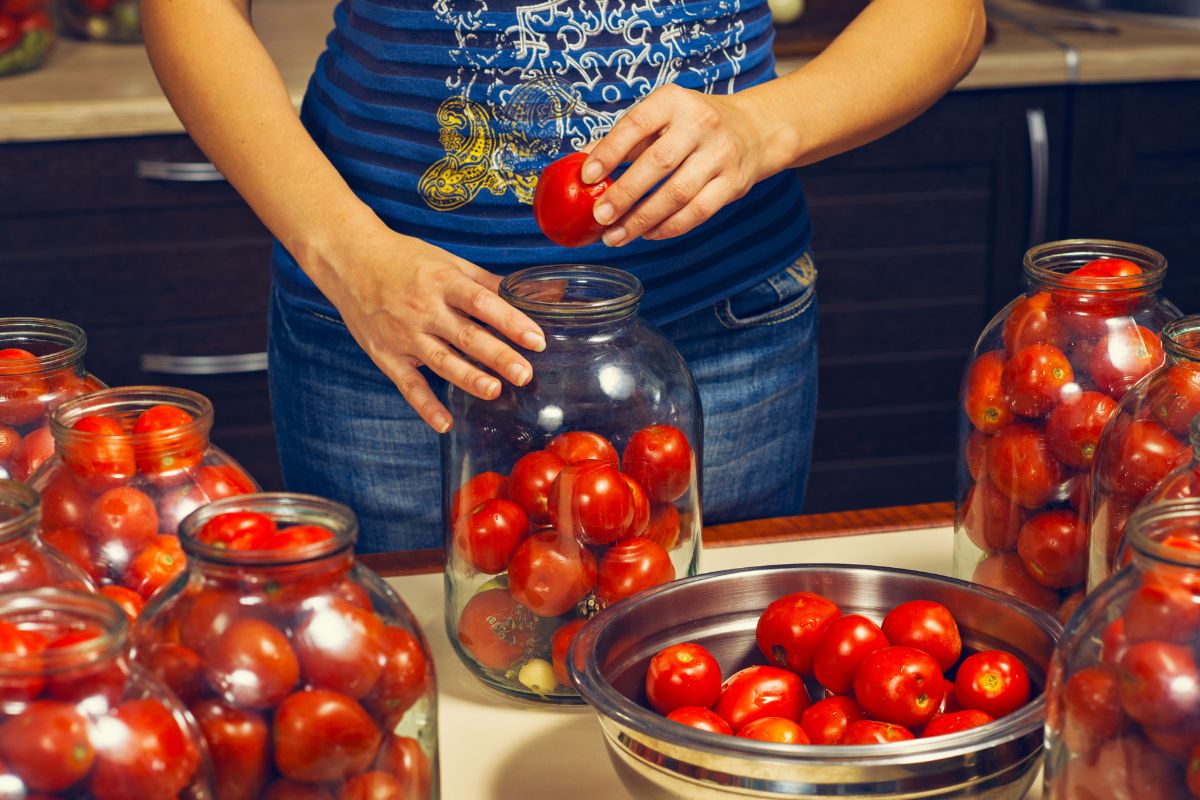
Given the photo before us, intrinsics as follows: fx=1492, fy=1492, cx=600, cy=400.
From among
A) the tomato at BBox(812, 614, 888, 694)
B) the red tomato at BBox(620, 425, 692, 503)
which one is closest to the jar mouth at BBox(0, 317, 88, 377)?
the red tomato at BBox(620, 425, 692, 503)

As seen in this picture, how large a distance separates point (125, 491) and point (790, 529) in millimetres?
502

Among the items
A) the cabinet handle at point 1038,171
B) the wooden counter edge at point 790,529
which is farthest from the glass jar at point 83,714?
the cabinet handle at point 1038,171

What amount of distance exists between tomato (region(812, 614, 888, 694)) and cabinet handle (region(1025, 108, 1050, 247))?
1652mm

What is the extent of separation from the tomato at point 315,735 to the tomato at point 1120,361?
0.49m

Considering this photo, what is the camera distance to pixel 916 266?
2365mm

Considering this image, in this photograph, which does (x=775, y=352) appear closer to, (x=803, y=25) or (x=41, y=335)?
(x=41, y=335)

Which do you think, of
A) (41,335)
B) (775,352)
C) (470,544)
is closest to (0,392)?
(41,335)

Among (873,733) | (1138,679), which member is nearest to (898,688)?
(873,733)

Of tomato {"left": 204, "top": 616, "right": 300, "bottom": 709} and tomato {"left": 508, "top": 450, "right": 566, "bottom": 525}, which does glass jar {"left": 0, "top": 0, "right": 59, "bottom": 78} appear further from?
tomato {"left": 204, "top": 616, "right": 300, "bottom": 709}

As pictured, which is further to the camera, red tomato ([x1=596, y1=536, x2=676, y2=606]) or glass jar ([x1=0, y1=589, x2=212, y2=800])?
red tomato ([x1=596, y1=536, x2=676, y2=606])

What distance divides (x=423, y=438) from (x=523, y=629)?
0.42m

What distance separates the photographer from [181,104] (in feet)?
3.87

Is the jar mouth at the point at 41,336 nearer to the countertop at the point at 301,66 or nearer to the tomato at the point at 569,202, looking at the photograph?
the tomato at the point at 569,202

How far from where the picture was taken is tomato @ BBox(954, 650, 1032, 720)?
737mm
